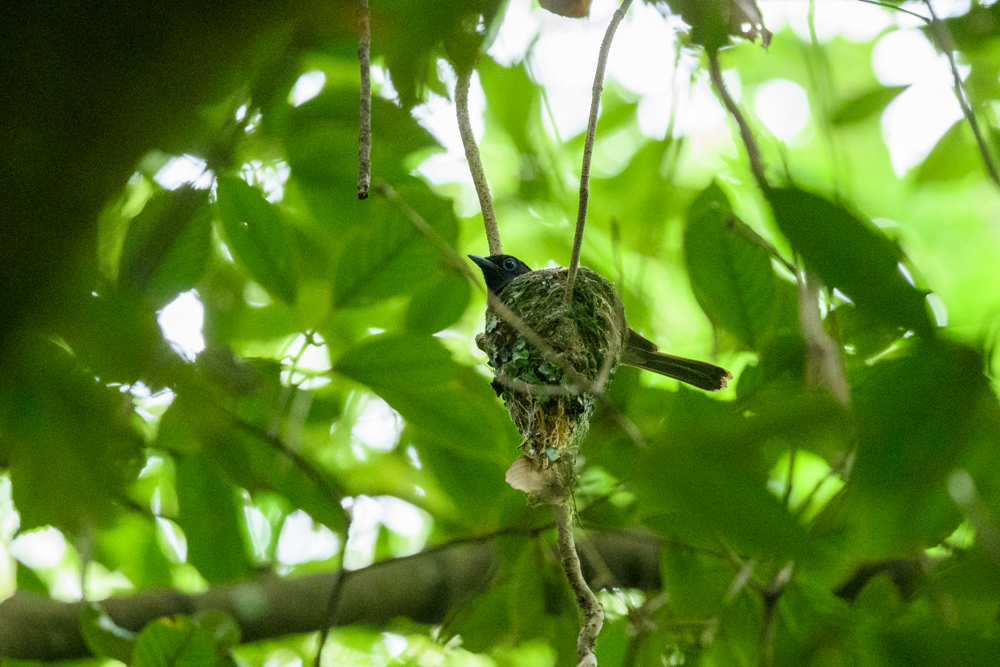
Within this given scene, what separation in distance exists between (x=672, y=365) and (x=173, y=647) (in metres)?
2.15

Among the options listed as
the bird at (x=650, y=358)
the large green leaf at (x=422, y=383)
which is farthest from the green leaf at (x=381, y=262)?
the bird at (x=650, y=358)

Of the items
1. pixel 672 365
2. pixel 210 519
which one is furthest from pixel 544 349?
pixel 672 365

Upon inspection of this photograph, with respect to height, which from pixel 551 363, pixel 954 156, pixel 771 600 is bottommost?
pixel 771 600

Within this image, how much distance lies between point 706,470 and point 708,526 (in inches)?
2.4

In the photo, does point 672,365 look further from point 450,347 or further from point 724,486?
point 724,486

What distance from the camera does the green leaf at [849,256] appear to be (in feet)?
2.35

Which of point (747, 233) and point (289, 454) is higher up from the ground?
point (747, 233)

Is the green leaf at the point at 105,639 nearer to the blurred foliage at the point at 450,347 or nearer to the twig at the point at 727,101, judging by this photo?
the blurred foliage at the point at 450,347

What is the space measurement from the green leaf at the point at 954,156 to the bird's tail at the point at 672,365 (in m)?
0.97

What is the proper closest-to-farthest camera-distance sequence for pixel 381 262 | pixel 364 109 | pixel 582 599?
pixel 364 109 < pixel 582 599 < pixel 381 262

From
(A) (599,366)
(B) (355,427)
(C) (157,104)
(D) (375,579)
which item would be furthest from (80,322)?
(B) (355,427)

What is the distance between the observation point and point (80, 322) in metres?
0.92

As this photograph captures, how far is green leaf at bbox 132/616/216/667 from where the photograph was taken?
1551mm

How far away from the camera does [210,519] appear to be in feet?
6.24
